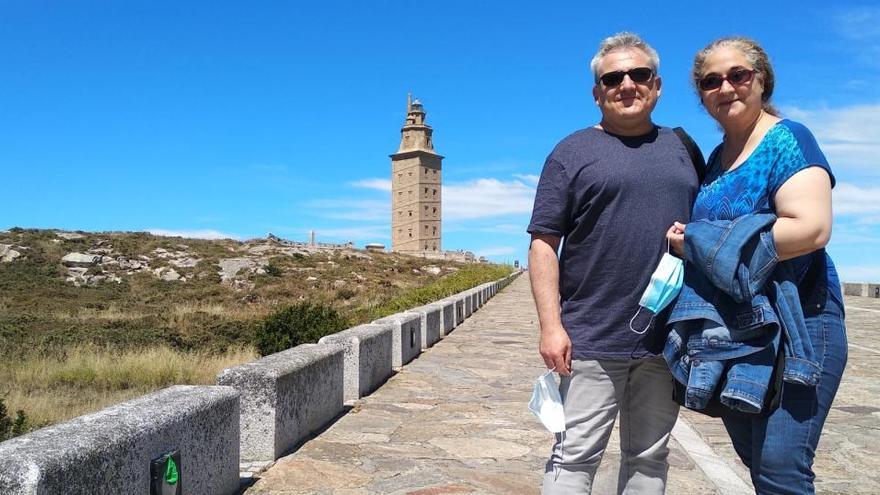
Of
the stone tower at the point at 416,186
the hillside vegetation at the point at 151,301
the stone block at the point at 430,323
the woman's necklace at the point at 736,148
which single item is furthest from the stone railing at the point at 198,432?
the stone tower at the point at 416,186

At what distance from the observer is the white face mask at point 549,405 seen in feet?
8.69

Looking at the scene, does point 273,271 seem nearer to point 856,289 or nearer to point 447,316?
point 856,289

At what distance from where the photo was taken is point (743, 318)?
7.33 feet

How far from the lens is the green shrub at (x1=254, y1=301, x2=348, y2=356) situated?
35.9 ft

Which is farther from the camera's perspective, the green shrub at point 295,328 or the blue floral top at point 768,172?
the green shrub at point 295,328

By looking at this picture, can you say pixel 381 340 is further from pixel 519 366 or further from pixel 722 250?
pixel 722 250

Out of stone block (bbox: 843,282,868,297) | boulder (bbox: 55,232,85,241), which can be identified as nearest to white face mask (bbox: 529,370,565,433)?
stone block (bbox: 843,282,868,297)

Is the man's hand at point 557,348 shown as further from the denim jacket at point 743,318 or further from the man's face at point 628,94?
the man's face at point 628,94

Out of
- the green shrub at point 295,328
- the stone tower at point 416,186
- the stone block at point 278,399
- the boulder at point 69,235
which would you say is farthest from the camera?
the stone tower at point 416,186

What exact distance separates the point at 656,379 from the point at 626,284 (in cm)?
38

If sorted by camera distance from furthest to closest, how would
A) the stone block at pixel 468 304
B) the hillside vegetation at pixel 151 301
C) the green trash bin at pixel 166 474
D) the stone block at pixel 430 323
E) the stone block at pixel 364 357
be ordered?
1. the stone block at pixel 468 304
2. the hillside vegetation at pixel 151 301
3. the stone block at pixel 430 323
4. the stone block at pixel 364 357
5. the green trash bin at pixel 166 474

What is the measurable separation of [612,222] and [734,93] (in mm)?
598

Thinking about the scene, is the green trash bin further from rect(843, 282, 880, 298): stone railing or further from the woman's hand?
rect(843, 282, 880, 298): stone railing

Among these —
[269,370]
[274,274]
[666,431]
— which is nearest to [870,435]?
[666,431]
